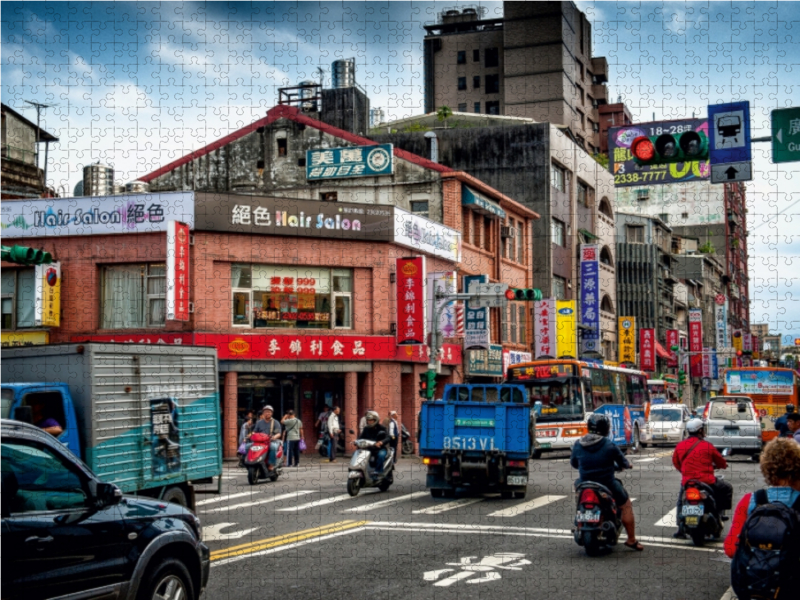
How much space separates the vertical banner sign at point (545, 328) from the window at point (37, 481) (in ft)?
142

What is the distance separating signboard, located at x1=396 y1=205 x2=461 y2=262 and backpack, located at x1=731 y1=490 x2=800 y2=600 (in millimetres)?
30655

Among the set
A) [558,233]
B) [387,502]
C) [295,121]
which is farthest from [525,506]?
[558,233]

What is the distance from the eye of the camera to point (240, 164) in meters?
45.1

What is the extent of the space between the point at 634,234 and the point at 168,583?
80.7 metres

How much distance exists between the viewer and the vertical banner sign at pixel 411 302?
35938 millimetres

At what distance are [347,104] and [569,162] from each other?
13.5 metres

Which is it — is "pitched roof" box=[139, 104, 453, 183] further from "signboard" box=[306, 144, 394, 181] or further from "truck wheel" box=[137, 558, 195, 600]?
"truck wheel" box=[137, 558, 195, 600]

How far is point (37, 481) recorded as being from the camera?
6.66 metres

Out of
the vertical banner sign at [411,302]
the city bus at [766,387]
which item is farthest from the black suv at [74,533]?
the city bus at [766,387]

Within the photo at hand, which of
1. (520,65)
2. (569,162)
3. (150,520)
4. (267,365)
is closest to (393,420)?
(267,365)

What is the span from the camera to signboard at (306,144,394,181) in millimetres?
43500

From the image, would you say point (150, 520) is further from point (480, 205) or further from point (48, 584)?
point (480, 205)

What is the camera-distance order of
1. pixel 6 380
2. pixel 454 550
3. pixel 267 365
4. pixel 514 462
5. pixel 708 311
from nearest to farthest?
pixel 454 550
pixel 6 380
pixel 514 462
pixel 267 365
pixel 708 311

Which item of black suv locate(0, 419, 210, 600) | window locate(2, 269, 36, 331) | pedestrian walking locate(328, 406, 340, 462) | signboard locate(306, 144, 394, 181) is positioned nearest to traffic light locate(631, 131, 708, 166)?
black suv locate(0, 419, 210, 600)
